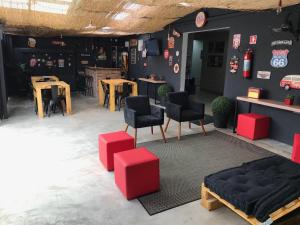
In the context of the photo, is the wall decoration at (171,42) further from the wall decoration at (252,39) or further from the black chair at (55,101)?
the black chair at (55,101)

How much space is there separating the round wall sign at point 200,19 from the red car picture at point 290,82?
7.92 ft

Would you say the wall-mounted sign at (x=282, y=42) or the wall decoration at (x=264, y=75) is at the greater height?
the wall-mounted sign at (x=282, y=42)

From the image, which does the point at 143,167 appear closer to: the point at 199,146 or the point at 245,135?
the point at 199,146

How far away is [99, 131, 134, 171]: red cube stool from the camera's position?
3204 mm

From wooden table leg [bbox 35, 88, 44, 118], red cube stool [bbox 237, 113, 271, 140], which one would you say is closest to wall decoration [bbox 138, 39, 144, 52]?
wooden table leg [bbox 35, 88, 44, 118]

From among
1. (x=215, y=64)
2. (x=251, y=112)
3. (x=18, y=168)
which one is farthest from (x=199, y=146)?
(x=215, y=64)

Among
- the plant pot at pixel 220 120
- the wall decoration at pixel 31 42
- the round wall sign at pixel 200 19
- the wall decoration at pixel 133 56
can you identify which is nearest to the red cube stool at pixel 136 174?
the plant pot at pixel 220 120

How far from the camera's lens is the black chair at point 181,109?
445 centimetres

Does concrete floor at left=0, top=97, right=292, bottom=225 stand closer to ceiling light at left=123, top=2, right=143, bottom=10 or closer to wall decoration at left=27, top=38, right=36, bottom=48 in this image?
ceiling light at left=123, top=2, right=143, bottom=10

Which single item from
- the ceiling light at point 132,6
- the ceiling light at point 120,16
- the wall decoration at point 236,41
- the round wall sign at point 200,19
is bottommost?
the wall decoration at point 236,41

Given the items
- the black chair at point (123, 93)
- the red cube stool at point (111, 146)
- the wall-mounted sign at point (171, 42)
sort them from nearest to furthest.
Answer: the red cube stool at point (111, 146)
the black chair at point (123, 93)
the wall-mounted sign at point (171, 42)

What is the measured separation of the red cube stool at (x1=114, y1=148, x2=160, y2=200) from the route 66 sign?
10.3ft

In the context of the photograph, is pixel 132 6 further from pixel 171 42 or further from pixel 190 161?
pixel 190 161

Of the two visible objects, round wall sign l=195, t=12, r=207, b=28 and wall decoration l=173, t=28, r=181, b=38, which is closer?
round wall sign l=195, t=12, r=207, b=28
